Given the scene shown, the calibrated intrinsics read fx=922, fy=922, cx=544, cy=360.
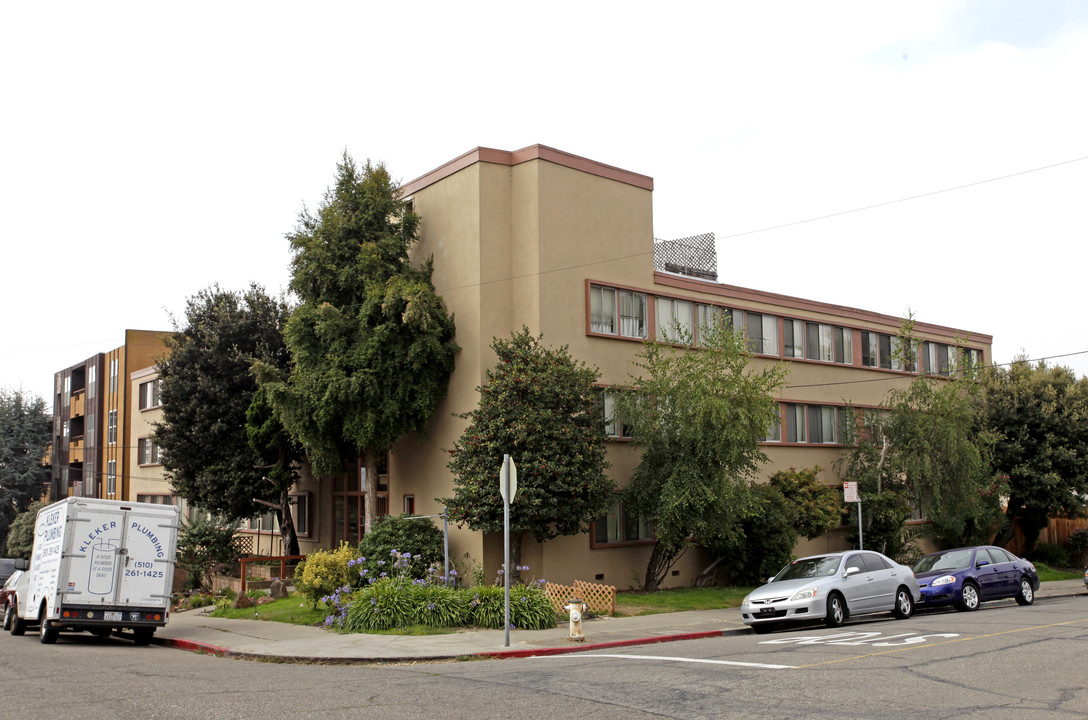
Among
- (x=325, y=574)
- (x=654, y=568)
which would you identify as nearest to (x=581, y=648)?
(x=325, y=574)

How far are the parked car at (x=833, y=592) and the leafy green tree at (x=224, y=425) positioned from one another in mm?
16986

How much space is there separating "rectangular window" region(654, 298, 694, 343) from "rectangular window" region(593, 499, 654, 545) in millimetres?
5141

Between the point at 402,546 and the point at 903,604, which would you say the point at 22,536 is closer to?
the point at 402,546

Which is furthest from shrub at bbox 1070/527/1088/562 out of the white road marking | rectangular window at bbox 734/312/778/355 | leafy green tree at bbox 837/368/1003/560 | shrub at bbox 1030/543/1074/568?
the white road marking

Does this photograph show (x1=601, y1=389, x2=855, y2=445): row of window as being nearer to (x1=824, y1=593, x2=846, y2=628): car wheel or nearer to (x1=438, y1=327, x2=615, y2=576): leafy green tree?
(x1=438, y1=327, x2=615, y2=576): leafy green tree

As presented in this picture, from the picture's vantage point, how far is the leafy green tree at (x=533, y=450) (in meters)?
20.6

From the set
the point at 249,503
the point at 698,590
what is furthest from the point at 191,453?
the point at 698,590

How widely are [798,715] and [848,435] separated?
23.9m

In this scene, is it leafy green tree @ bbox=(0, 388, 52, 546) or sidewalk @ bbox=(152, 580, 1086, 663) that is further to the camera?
leafy green tree @ bbox=(0, 388, 52, 546)

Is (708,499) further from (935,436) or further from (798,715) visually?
(798,715)

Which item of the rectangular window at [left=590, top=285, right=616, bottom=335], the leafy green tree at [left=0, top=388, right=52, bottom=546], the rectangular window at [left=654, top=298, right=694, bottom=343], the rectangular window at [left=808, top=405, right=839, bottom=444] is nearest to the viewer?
the rectangular window at [left=590, top=285, right=616, bottom=335]

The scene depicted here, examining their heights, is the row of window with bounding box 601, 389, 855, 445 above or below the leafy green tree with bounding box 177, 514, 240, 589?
above

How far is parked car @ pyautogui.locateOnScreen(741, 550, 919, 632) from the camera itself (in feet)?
54.9

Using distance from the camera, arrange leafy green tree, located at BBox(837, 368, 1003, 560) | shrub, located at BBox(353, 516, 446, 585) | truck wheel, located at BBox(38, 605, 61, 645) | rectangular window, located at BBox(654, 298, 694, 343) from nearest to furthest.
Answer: truck wheel, located at BBox(38, 605, 61, 645) < shrub, located at BBox(353, 516, 446, 585) < rectangular window, located at BBox(654, 298, 694, 343) < leafy green tree, located at BBox(837, 368, 1003, 560)
